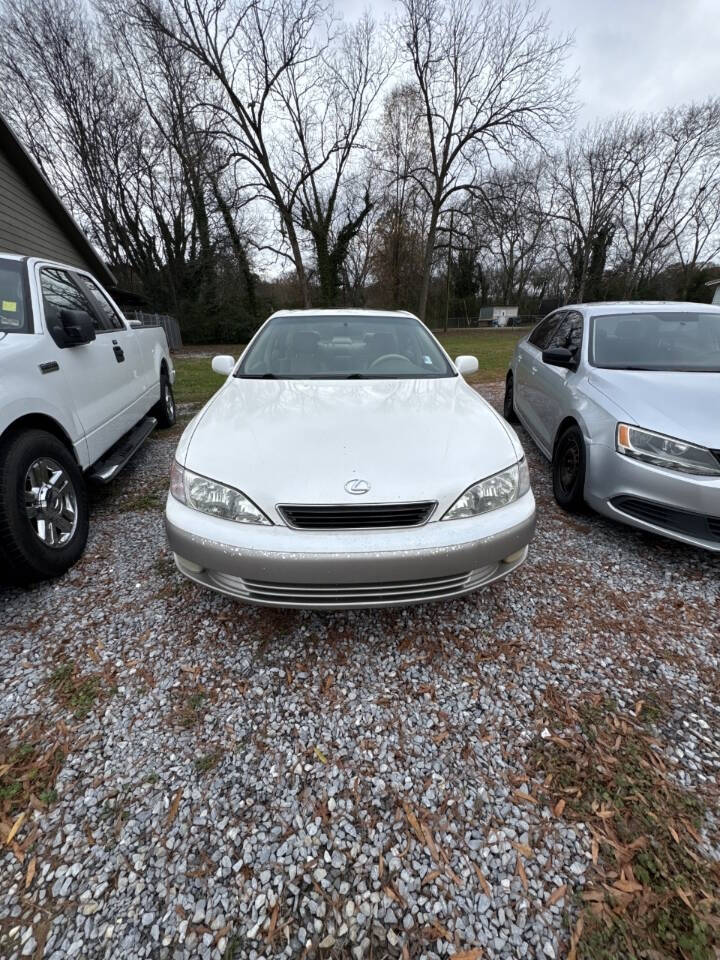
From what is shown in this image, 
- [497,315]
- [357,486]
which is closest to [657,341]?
[357,486]

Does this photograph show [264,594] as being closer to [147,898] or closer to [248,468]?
[248,468]

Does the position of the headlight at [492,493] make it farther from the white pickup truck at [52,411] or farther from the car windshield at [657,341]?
the white pickup truck at [52,411]

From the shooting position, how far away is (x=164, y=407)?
5.60 metres

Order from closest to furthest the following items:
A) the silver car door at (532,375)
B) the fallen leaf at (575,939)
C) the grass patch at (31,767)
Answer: the fallen leaf at (575,939) → the grass patch at (31,767) → the silver car door at (532,375)

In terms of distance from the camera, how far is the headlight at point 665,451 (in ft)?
8.00

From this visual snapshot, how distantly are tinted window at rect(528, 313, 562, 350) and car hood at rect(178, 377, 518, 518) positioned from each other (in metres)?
2.62

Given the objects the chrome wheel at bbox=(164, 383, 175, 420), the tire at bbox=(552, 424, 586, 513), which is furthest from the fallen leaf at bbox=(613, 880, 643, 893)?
the chrome wheel at bbox=(164, 383, 175, 420)

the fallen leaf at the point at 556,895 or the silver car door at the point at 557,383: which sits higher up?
the silver car door at the point at 557,383

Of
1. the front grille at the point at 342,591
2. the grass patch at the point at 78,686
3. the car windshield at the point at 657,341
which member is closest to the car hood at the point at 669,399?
the car windshield at the point at 657,341

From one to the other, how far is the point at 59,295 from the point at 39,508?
1.79 metres

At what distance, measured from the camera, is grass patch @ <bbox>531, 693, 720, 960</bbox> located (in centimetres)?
116

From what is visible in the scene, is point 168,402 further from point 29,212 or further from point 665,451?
point 29,212

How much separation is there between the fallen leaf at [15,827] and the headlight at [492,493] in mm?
1815

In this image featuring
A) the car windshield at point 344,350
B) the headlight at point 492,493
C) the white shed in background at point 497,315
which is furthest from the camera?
the white shed in background at point 497,315
